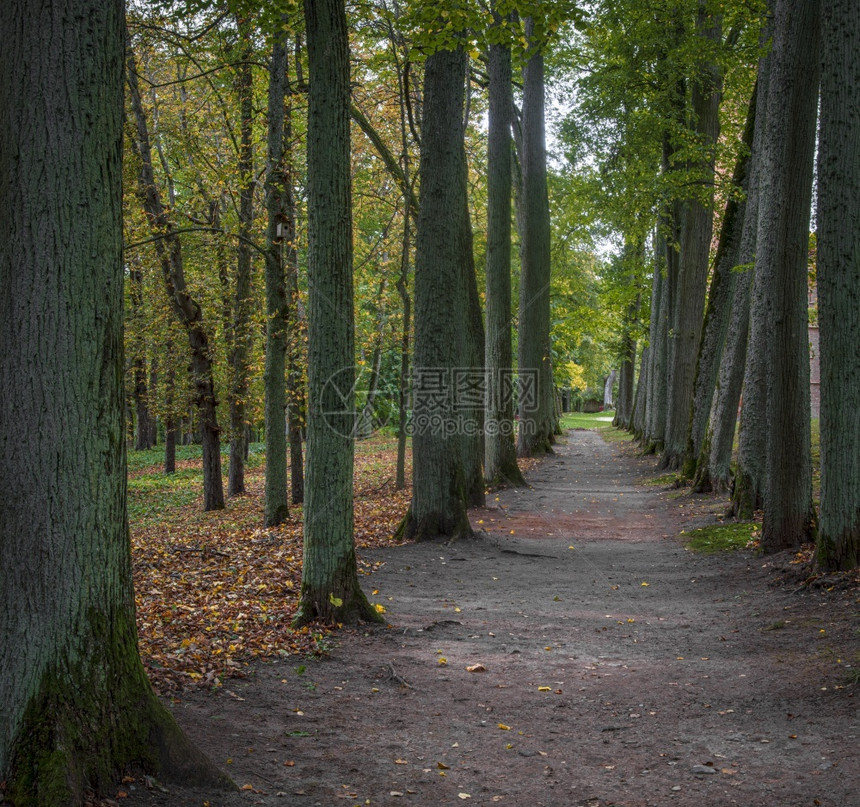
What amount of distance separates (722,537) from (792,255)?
434 cm

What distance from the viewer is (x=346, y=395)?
Result: 24.1 feet

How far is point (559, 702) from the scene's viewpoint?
20.6 feet

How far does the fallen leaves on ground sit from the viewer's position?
626cm

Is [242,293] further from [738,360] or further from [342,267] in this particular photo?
[342,267]

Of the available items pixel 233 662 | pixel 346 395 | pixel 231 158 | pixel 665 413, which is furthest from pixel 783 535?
pixel 665 413

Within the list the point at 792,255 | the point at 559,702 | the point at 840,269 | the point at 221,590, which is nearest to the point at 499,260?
the point at 792,255

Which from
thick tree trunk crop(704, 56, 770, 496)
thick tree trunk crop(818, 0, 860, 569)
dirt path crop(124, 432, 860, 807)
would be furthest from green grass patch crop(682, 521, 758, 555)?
thick tree trunk crop(818, 0, 860, 569)

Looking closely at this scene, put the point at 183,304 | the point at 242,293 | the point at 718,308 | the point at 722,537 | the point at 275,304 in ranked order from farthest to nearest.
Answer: the point at 242,293, the point at 183,304, the point at 718,308, the point at 275,304, the point at 722,537

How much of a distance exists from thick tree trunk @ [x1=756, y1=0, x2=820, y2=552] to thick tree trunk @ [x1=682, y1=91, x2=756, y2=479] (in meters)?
5.19

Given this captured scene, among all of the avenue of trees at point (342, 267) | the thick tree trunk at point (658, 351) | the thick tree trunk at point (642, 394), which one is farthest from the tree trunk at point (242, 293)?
the thick tree trunk at point (642, 394)

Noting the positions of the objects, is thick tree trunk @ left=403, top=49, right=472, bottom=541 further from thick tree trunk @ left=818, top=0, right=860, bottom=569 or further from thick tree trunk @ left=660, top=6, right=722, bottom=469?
thick tree trunk @ left=660, top=6, right=722, bottom=469

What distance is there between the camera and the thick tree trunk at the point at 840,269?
26.4 ft

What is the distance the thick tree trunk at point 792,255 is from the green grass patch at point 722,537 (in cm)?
156

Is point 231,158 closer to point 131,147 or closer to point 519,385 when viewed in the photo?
point 131,147
